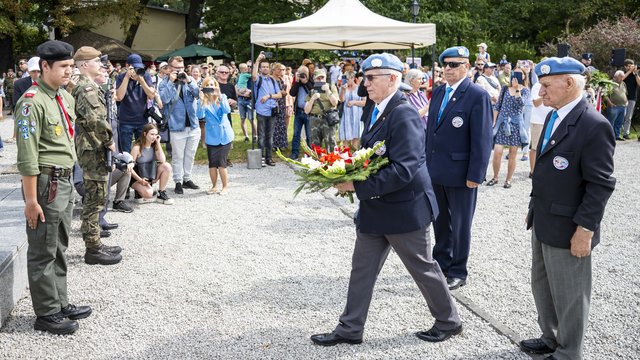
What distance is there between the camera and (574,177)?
333 cm

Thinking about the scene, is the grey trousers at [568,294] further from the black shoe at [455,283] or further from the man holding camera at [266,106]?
the man holding camera at [266,106]

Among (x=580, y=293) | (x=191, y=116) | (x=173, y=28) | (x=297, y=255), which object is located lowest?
(x=297, y=255)

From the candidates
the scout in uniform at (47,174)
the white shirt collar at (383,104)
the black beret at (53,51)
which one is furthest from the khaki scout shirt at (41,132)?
the white shirt collar at (383,104)

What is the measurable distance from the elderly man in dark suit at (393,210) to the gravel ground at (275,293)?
20 centimetres

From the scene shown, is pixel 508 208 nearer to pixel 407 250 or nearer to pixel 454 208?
pixel 454 208

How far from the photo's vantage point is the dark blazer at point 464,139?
4879 millimetres

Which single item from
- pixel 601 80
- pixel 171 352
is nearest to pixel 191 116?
pixel 171 352

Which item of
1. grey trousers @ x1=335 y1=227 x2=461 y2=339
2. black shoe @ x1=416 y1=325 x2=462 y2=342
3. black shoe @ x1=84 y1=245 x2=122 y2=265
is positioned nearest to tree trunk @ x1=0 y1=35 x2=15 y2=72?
black shoe @ x1=84 y1=245 x2=122 y2=265

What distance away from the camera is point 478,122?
193 inches

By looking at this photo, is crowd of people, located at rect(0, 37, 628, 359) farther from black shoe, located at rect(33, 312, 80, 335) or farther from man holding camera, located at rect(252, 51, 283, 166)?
Answer: man holding camera, located at rect(252, 51, 283, 166)

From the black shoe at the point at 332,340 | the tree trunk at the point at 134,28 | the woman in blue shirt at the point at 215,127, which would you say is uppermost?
the tree trunk at the point at 134,28

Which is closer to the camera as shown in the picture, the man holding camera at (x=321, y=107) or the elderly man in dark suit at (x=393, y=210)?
the elderly man in dark suit at (x=393, y=210)

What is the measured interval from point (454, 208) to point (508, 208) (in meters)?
3.50

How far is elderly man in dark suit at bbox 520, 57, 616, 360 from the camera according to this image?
324 cm
